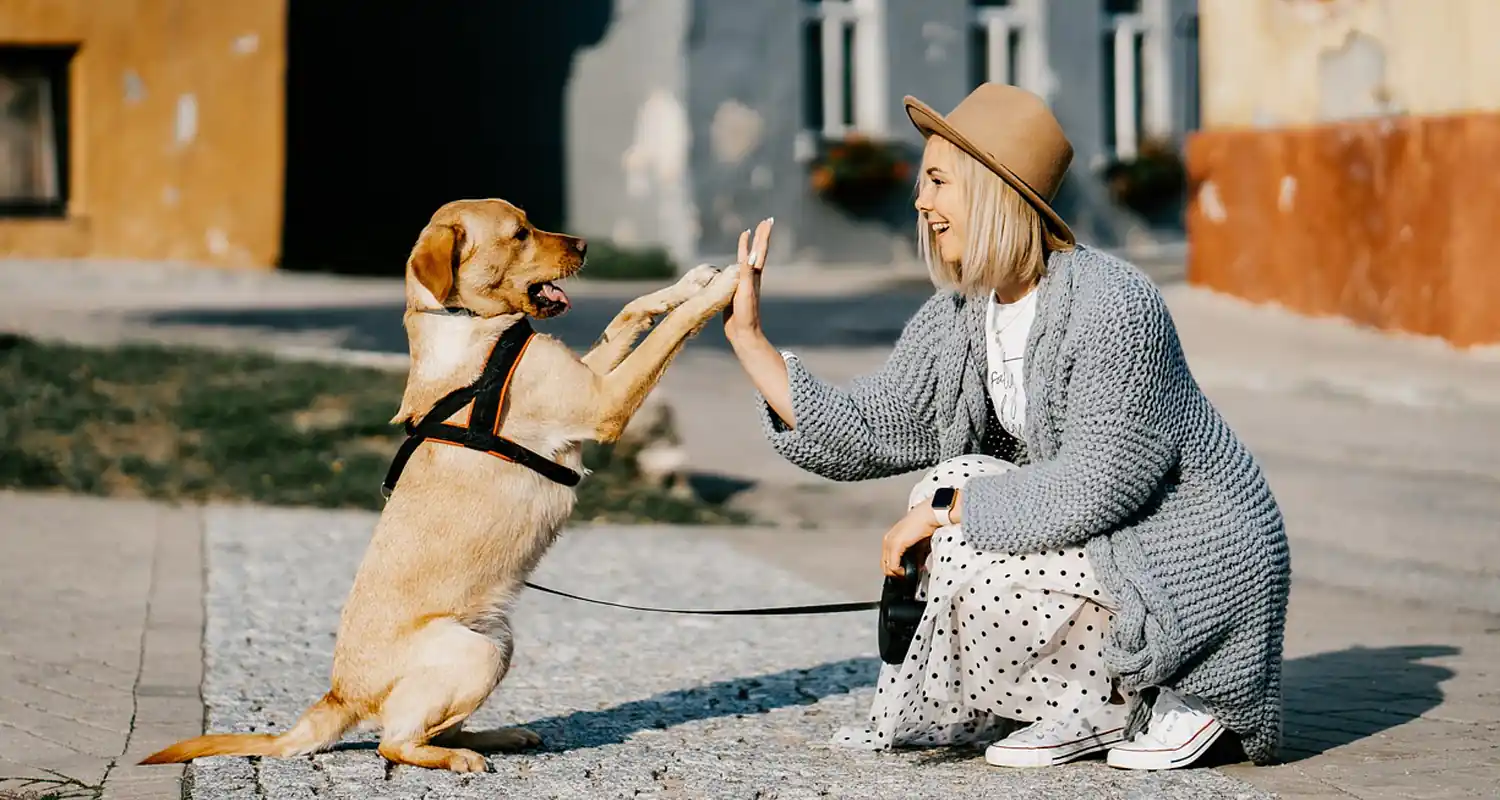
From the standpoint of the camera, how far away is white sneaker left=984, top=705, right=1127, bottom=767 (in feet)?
15.3

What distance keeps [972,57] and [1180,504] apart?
20086 mm

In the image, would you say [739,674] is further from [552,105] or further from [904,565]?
[552,105]

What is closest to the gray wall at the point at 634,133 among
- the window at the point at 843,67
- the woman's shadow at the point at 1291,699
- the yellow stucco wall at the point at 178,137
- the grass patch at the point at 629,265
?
the grass patch at the point at 629,265

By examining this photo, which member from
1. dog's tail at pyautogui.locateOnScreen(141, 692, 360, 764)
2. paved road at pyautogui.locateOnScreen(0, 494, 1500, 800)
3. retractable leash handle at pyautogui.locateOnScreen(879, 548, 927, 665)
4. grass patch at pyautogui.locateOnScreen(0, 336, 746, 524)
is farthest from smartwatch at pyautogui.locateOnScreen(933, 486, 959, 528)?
grass patch at pyautogui.locateOnScreen(0, 336, 746, 524)

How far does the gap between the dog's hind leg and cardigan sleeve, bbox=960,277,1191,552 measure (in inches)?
46.5

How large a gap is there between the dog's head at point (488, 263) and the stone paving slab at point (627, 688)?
1.15m

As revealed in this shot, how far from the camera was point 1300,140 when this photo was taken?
43.3ft

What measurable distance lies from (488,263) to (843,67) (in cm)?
1888

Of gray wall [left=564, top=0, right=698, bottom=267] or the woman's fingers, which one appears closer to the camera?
the woman's fingers

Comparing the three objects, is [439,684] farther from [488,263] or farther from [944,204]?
[944,204]

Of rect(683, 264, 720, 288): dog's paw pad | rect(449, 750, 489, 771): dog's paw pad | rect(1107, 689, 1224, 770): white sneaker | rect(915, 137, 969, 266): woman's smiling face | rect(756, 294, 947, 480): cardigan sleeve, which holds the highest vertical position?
rect(915, 137, 969, 266): woman's smiling face

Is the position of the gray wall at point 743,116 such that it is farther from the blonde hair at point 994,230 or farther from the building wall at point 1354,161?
the blonde hair at point 994,230

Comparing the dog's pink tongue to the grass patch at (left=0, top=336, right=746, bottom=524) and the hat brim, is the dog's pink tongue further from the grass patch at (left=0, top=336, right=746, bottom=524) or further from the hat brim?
the grass patch at (left=0, top=336, right=746, bottom=524)

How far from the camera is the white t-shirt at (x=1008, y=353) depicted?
15.6ft
